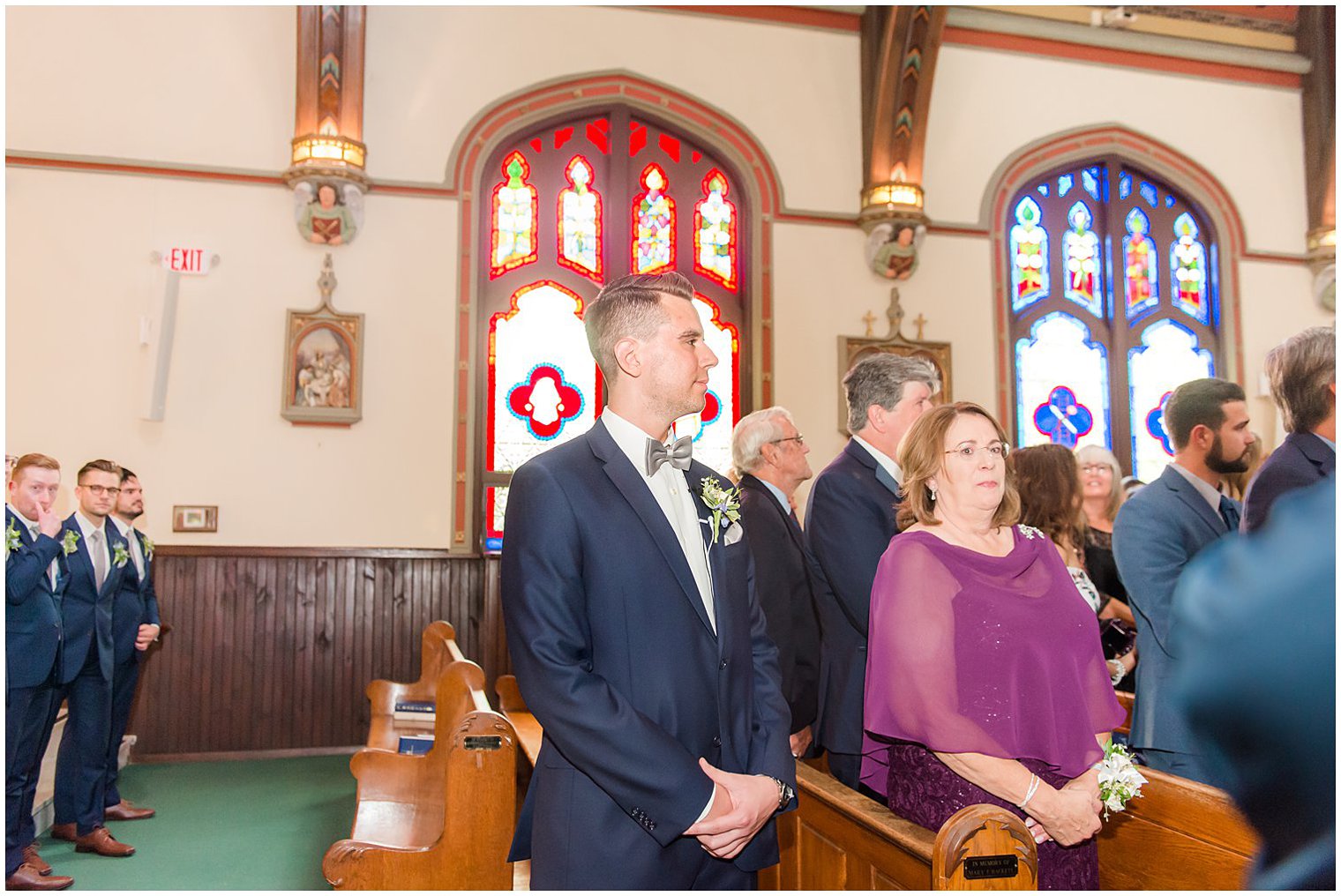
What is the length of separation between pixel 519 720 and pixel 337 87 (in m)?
4.50

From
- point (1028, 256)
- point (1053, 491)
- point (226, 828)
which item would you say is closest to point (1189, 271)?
point (1028, 256)

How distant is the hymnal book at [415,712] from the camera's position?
551cm

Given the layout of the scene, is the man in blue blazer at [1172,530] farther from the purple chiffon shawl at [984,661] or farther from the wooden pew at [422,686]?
the wooden pew at [422,686]

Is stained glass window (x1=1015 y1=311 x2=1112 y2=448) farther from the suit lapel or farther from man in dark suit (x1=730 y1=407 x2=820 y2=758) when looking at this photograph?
the suit lapel

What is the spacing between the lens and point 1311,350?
2.30 meters

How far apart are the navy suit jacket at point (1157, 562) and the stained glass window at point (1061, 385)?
580 cm

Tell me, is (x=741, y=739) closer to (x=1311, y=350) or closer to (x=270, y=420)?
(x=1311, y=350)

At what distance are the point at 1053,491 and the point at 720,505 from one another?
1.89 metres

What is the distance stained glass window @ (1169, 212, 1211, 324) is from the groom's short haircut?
26.9 ft

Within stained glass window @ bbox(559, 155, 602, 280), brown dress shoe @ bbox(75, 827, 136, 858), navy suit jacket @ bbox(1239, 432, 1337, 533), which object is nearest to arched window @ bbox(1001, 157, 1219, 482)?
stained glass window @ bbox(559, 155, 602, 280)

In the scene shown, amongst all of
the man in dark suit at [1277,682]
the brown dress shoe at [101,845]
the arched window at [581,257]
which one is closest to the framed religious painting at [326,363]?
the arched window at [581,257]

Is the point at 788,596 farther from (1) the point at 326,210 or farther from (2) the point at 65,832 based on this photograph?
(1) the point at 326,210

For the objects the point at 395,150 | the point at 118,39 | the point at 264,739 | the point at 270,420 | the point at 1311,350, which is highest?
the point at 118,39

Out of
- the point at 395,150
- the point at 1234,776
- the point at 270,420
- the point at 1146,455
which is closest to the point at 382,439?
the point at 270,420
